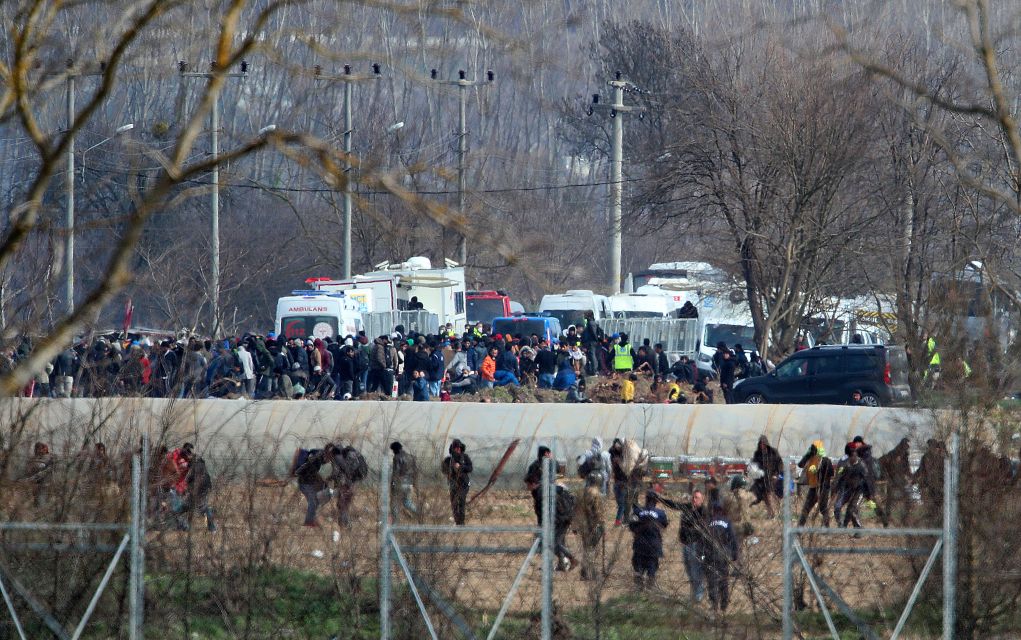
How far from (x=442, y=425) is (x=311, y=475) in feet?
22.9

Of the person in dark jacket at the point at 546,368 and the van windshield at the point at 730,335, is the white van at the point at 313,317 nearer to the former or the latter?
the person in dark jacket at the point at 546,368

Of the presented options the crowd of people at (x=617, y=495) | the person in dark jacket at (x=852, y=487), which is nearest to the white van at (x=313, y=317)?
the crowd of people at (x=617, y=495)

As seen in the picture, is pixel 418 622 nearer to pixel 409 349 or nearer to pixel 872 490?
pixel 872 490

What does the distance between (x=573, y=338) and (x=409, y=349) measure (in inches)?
268

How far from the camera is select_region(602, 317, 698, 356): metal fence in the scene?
119 ft

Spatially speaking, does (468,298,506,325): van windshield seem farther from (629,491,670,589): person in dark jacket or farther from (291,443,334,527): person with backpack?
(629,491,670,589): person in dark jacket

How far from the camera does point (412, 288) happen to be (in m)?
38.2

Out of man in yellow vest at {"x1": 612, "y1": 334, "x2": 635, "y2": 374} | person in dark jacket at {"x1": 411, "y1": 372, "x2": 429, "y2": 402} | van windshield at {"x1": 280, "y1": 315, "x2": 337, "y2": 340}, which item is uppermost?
van windshield at {"x1": 280, "y1": 315, "x2": 337, "y2": 340}

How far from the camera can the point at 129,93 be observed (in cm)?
854

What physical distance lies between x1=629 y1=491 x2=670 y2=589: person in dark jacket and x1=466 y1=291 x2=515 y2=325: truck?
111 ft

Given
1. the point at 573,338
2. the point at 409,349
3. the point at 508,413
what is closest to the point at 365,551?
the point at 508,413

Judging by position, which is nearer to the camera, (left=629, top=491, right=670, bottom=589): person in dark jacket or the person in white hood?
(left=629, top=491, right=670, bottom=589): person in dark jacket

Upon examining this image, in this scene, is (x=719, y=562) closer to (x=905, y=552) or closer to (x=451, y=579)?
(x=905, y=552)

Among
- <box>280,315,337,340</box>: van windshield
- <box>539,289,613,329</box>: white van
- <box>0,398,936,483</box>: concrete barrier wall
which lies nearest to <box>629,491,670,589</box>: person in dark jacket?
<box>0,398,936,483</box>: concrete barrier wall
